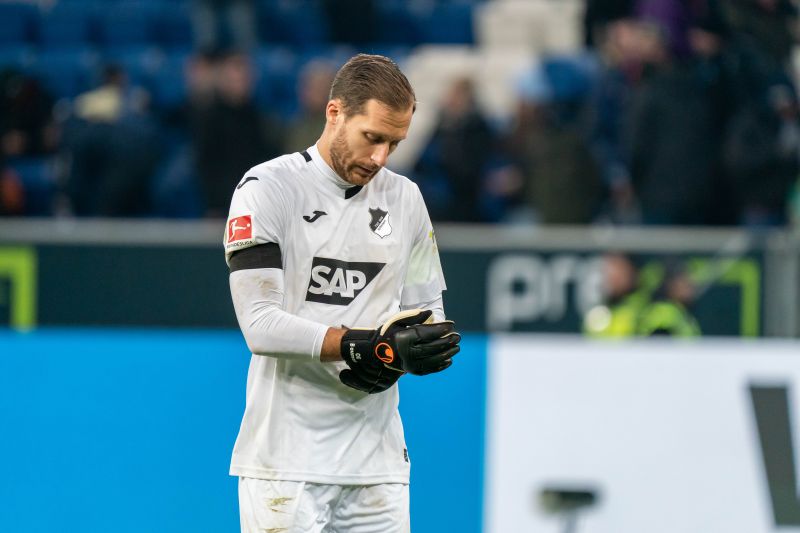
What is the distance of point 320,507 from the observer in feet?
12.2

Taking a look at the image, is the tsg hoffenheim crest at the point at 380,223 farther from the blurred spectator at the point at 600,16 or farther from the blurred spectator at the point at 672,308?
the blurred spectator at the point at 600,16

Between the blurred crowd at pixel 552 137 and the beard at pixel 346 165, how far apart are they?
20.4ft

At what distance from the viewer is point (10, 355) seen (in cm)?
541

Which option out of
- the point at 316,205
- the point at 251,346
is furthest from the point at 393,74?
the point at 251,346

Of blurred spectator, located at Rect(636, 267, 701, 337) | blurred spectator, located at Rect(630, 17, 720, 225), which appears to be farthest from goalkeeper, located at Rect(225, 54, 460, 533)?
blurred spectator, located at Rect(630, 17, 720, 225)

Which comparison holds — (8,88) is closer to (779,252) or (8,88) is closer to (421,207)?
(779,252)

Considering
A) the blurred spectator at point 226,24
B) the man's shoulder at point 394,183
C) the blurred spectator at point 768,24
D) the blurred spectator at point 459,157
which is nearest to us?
the man's shoulder at point 394,183

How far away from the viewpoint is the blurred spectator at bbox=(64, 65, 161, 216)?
33.4 feet

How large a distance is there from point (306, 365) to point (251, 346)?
221 mm

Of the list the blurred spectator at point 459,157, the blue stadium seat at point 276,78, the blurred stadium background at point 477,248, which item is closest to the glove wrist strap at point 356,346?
the blurred stadium background at point 477,248

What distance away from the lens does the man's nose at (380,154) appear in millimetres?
3598

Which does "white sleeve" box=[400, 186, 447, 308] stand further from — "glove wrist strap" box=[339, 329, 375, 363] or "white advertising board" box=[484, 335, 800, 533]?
"white advertising board" box=[484, 335, 800, 533]

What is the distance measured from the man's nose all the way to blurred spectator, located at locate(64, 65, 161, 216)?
6865 millimetres

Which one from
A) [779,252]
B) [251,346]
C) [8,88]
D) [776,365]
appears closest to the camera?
[251,346]
